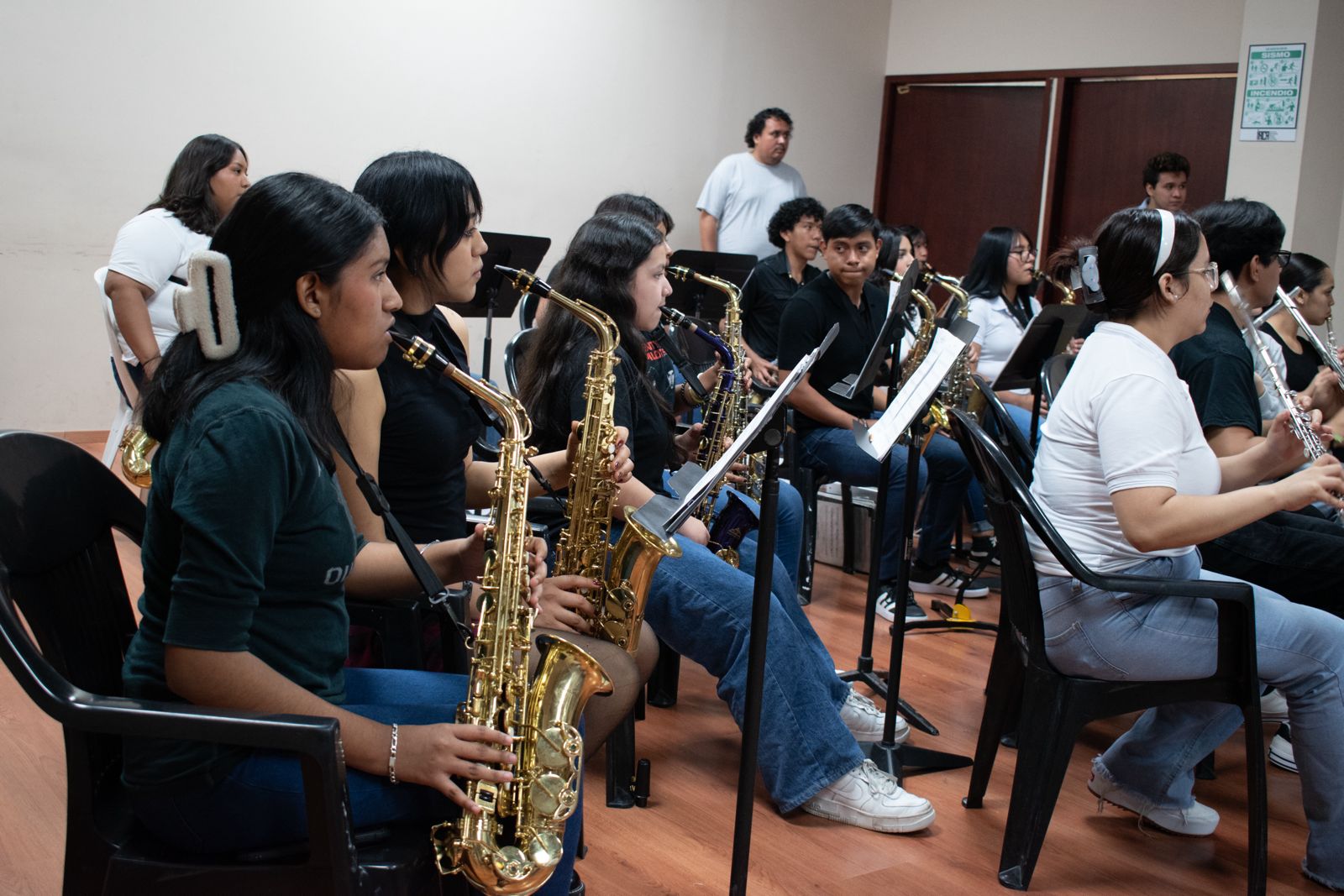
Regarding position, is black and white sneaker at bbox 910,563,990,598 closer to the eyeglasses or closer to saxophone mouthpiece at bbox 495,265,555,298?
the eyeglasses

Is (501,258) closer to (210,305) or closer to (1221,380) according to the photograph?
(1221,380)

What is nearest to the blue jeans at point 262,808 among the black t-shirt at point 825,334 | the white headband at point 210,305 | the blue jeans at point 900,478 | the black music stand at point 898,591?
the white headband at point 210,305

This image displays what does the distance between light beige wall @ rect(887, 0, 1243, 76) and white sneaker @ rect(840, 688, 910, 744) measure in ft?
19.0

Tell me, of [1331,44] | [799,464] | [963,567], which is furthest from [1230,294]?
[1331,44]

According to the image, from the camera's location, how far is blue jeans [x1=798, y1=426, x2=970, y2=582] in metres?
4.21

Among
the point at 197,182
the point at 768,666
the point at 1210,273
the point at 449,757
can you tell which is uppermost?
the point at 197,182

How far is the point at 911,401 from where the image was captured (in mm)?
2201

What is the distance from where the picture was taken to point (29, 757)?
2.60 metres

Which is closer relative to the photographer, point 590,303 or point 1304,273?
point 590,303

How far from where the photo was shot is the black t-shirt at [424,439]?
214 cm

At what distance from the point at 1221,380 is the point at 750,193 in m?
4.73

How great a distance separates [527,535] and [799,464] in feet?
8.42

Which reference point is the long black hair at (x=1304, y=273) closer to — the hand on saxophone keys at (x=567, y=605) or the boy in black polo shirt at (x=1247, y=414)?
the boy in black polo shirt at (x=1247, y=414)

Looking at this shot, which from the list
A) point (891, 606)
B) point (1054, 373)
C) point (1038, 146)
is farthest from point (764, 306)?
point (1038, 146)
